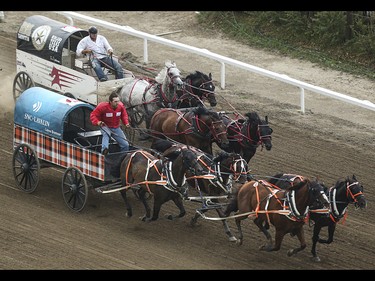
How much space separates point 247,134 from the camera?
63.8 feet

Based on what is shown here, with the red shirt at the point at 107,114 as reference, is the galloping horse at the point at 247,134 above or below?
below

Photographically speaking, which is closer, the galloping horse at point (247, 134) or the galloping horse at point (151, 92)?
the galloping horse at point (247, 134)

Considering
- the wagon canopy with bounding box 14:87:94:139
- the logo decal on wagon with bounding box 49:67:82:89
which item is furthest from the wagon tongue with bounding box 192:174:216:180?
the logo decal on wagon with bounding box 49:67:82:89

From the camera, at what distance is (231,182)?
58.9 ft

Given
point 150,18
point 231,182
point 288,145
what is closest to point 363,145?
point 288,145

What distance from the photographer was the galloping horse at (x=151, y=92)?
2128 centimetres

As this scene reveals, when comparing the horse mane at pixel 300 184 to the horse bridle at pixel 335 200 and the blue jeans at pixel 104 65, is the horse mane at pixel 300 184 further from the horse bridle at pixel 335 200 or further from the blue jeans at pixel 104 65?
the blue jeans at pixel 104 65

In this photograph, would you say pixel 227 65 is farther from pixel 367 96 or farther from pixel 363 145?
pixel 363 145

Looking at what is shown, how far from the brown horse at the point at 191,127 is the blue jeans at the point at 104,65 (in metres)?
2.13

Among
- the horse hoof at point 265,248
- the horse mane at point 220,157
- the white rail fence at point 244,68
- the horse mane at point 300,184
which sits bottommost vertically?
the horse hoof at point 265,248

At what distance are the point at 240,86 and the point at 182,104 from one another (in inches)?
192

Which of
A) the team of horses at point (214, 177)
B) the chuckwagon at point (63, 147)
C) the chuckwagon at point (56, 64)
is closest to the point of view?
the team of horses at point (214, 177)

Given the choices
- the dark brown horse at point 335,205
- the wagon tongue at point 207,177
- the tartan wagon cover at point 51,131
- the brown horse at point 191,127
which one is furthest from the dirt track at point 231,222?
the brown horse at point 191,127

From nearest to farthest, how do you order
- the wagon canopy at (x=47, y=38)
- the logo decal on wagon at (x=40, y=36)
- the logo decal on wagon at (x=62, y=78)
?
the logo decal on wagon at (x=62, y=78)
the wagon canopy at (x=47, y=38)
the logo decal on wagon at (x=40, y=36)
